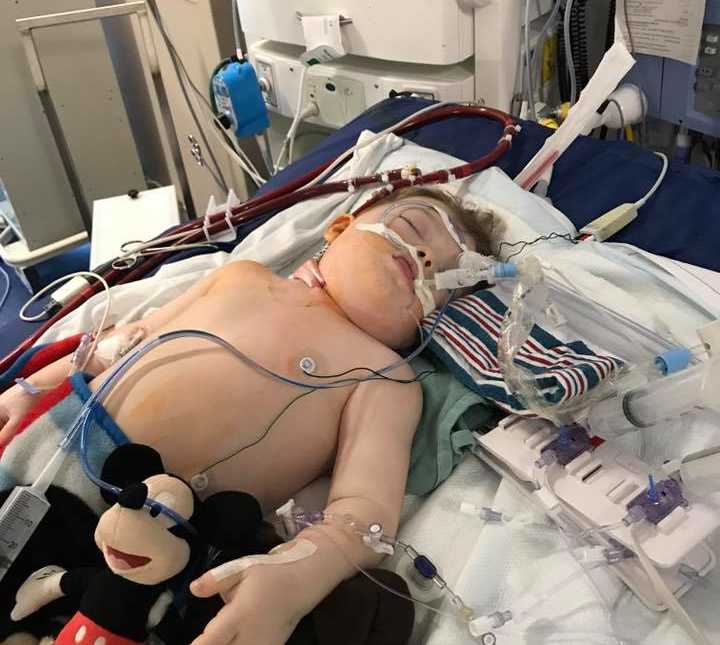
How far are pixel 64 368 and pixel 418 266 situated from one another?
621 mm

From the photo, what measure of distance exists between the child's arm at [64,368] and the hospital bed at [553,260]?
0.16 m

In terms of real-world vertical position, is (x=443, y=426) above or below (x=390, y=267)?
below

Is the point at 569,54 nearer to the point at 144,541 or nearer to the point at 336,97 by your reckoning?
the point at 336,97

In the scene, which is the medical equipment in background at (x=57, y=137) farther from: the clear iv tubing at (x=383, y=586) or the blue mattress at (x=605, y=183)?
the clear iv tubing at (x=383, y=586)

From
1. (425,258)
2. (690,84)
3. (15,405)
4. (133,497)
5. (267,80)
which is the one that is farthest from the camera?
(267,80)

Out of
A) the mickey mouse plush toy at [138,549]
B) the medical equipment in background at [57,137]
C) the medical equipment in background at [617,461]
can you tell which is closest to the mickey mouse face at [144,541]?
the mickey mouse plush toy at [138,549]

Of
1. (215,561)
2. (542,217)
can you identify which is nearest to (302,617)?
(215,561)

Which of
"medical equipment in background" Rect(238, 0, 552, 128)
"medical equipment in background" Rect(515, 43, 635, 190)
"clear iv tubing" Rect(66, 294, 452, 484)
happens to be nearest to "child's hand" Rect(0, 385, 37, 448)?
"clear iv tubing" Rect(66, 294, 452, 484)

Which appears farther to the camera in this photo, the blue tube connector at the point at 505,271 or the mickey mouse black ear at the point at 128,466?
the blue tube connector at the point at 505,271

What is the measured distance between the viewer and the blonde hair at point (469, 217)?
4.42 feet

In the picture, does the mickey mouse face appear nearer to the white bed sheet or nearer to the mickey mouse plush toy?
the mickey mouse plush toy

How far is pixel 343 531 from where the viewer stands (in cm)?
88

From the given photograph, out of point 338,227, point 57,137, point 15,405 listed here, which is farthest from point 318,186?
point 57,137

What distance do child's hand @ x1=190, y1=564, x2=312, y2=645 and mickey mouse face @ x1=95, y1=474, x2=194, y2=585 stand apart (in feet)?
0.19
